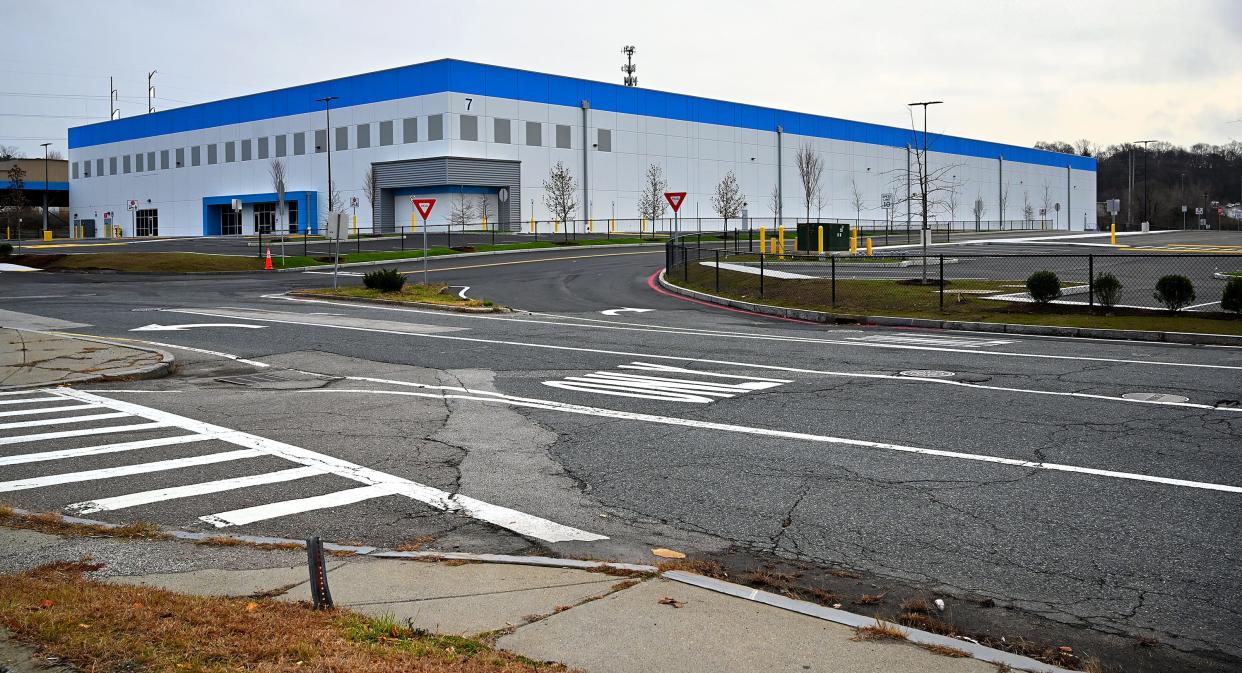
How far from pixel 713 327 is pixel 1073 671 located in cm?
1873

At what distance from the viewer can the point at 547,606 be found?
5.68m

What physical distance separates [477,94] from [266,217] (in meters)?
23.2

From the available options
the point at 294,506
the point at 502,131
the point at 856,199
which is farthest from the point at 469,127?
the point at 294,506

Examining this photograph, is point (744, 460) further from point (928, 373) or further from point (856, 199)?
point (856, 199)

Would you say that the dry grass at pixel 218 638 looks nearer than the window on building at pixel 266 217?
Yes

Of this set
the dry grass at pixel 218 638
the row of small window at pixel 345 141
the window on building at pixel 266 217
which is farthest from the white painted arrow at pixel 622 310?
the window on building at pixel 266 217

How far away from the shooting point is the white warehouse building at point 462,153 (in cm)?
7512

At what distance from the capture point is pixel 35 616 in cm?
491

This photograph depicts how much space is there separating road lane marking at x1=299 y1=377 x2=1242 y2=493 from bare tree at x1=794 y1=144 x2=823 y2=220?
8113 centimetres

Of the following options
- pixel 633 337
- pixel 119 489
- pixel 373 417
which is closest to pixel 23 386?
pixel 373 417

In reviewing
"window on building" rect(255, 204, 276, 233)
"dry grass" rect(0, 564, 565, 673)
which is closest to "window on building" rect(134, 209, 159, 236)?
"window on building" rect(255, 204, 276, 233)

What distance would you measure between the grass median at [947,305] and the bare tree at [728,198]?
51487mm

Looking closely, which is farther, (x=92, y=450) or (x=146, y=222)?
(x=146, y=222)

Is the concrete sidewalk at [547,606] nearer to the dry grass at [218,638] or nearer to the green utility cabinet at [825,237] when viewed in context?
the dry grass at [218,638]
